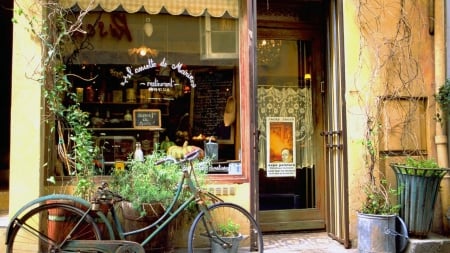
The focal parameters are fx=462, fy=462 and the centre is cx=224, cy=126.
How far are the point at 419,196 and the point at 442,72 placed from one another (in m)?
1.63

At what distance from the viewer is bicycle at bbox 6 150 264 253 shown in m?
4.45

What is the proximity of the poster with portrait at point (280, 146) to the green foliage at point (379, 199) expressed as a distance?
1.24 m

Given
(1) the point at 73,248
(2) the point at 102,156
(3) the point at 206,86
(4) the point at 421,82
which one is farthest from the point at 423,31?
(1) the point at 73,248

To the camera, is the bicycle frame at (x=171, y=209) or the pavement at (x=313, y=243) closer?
the bicycle frame at (x=171, y=209)

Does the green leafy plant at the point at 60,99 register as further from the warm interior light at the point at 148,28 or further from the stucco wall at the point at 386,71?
the stucco wall at the point at 386,71

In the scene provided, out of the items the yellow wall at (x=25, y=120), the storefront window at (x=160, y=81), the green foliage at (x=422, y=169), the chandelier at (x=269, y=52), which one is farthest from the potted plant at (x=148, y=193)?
the green foliage at (x=422, y=169)

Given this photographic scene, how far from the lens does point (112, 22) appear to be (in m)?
5.76

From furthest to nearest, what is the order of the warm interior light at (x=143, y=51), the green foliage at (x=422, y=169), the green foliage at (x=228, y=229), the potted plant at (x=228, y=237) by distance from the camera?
the warm interior light at (x=143, y=51) → the green foliage at (x=422, y=169) → the green foliage at (x=228, y=229) → the potted plant at (x=228, y=237)

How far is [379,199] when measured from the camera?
5.34 meters

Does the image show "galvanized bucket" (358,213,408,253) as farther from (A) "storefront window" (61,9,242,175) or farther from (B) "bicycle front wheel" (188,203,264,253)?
(A) "storefront window" (61,9,242,175)

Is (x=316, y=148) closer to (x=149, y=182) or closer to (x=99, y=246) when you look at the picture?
(x=149, y=182)

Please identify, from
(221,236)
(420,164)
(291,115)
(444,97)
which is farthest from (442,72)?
(221,236)

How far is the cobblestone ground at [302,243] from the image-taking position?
17.8 ft

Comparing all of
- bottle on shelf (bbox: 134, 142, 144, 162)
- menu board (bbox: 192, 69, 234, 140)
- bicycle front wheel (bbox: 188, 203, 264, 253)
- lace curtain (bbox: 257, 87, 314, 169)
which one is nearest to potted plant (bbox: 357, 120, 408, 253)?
lace curtain (bbox: 257, 87, 314, 169)
